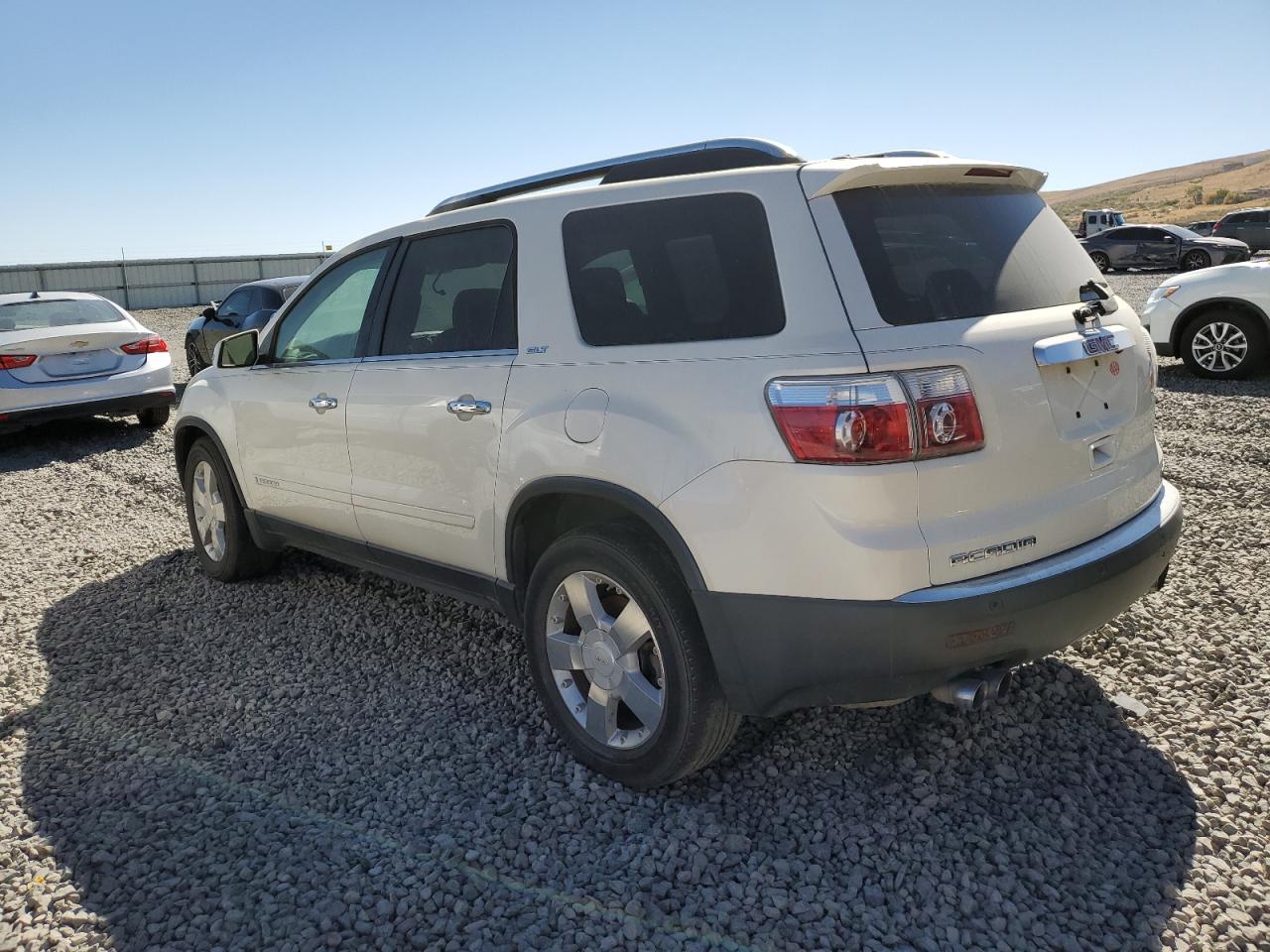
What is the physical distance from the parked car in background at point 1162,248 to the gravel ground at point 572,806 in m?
26.1

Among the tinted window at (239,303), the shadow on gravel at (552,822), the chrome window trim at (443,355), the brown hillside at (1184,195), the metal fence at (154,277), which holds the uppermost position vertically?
the brown hillside at (1184,195)

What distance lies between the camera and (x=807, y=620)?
262cm

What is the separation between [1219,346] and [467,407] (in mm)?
9120

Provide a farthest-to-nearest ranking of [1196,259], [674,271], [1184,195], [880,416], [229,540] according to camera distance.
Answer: [1184,195] → [1196,259] → [229,540] → [674,271] → [880,416]

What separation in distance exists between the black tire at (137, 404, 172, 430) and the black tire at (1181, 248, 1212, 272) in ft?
85.9

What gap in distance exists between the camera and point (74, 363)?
9.62 m

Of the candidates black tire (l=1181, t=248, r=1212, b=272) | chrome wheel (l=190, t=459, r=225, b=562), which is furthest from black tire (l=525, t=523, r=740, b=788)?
black tire (l=1181, t=248, r=1212, b=272)

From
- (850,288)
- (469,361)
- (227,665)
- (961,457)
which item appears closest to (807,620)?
(961,457)

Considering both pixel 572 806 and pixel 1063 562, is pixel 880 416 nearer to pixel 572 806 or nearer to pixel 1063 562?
pixel 1063 562

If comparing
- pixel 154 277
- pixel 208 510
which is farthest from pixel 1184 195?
pixel 208 510

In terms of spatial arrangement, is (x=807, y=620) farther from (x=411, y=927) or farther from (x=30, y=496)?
(x=30, y=496)

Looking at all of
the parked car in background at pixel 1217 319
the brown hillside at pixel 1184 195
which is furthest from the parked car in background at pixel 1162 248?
the parked car in background at pixel 1217 319

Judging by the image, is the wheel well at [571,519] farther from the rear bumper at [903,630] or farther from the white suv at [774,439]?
the rear bumper at [903,630]

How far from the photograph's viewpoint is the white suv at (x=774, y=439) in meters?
2.54
